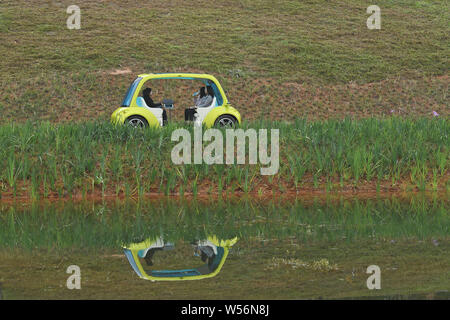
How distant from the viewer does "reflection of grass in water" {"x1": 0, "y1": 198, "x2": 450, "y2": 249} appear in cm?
907

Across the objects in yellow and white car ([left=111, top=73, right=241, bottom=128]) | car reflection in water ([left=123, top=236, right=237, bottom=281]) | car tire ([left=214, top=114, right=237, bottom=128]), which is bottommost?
car reflection in water ([left=123, top=236, right=237, bottom=281])

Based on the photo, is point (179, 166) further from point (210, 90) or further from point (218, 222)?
point (210, 90)

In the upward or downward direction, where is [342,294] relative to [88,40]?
downward

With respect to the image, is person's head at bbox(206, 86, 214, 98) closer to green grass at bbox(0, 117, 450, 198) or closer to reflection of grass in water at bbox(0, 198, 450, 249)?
green grass at bbox(0, 117, 450, 198)

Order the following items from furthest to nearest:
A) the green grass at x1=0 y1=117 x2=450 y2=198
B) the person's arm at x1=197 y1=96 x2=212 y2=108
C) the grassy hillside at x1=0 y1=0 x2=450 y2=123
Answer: the grassy hillside at x1=0 y1=0 x2=450 y2=123 < the person's arm at x1=197 y1=96 x2=212 y2=108 < the green grass at x1=0 y1=117 x2=450 y2=198

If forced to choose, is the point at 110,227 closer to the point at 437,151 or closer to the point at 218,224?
the point at 218,224

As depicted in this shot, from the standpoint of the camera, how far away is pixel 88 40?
3195 centimetres

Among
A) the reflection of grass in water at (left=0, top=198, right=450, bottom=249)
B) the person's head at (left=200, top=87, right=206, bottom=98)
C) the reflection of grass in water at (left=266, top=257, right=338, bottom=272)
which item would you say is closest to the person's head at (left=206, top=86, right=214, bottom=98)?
the person's head at (left=200, top=87, right=206, bottom=98)

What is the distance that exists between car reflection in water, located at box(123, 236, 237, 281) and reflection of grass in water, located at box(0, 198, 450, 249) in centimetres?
33

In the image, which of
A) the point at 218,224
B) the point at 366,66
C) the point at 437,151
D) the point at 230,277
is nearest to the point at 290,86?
the point at 366,66

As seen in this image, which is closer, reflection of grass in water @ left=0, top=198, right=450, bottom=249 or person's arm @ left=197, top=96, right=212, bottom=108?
reflection of grass in water @ left=0, top=198, right=450, bottom=249

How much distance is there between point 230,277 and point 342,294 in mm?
1074

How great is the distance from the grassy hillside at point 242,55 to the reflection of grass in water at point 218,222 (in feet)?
43.5

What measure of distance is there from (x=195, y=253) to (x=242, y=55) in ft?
78.1
